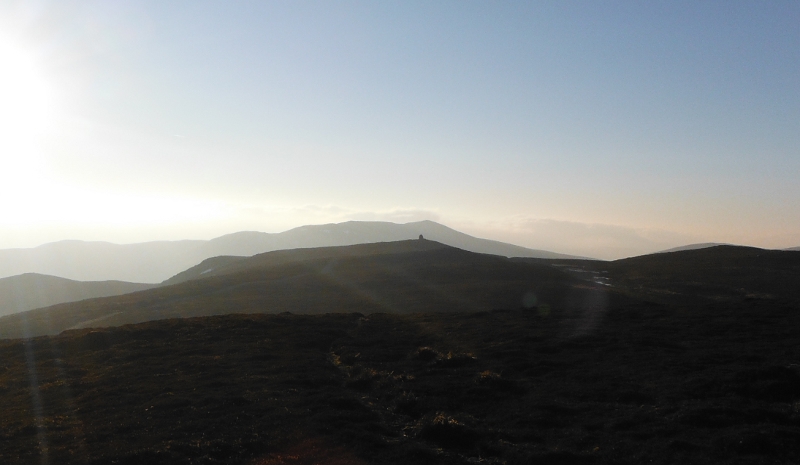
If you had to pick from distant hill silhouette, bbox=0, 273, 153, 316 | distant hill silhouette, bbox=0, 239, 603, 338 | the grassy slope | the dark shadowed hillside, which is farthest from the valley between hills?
distant hill silhouette, bbox=0, 273, 153, 316

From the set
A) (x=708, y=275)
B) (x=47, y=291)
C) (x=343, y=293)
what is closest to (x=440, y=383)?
(x=343, y=293)

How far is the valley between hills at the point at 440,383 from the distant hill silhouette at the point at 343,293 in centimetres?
113

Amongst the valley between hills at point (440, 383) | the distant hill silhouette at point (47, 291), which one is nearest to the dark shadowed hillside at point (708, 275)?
the valley between hills at point (440, 383)

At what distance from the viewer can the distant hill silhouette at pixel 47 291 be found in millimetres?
139250

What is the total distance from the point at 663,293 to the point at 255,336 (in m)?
53.2

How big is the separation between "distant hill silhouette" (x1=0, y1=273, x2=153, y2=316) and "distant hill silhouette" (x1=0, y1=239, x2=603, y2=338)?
5425cm

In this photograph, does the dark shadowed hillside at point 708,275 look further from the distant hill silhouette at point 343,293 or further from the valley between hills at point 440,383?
the distant hill silhouette at point 343,293

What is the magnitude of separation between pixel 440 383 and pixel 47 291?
162 m

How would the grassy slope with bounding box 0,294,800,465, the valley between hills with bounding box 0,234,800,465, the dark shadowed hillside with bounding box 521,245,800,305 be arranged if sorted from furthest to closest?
1. the dark shadowed hillside with bounding box 521,245,800,305
2. the valley between hills with bounding box 0,234,800,465
3. the grassy slope with bounding box 0,294,800,465

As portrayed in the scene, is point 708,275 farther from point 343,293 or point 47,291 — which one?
point 47,291

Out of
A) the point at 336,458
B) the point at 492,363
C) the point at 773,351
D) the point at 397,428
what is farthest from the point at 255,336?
the point at 773,351

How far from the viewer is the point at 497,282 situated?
8169 centimetres

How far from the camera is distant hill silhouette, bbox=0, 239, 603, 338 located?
234 ft

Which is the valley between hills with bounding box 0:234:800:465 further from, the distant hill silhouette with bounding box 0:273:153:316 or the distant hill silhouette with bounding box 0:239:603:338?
the distant hill silhouette with bounding box 0:273:153:316
